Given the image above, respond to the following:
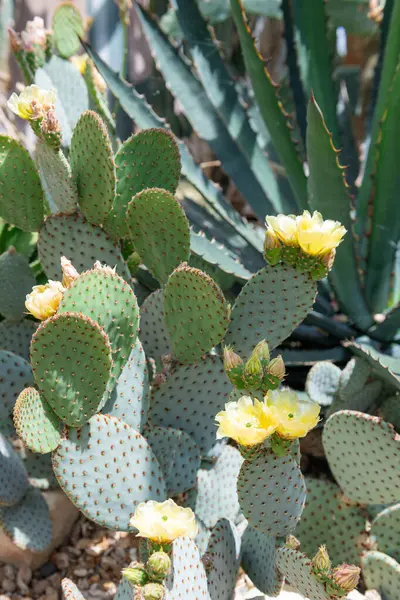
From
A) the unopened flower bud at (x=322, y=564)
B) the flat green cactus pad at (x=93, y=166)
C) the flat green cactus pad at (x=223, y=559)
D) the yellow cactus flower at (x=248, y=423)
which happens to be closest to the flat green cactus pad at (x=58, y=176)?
the flat green cactus pad at (x=93, y=166)

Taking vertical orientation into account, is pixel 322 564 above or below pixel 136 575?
below

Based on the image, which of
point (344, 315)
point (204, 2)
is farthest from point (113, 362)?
point (204, 2)

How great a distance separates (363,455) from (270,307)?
1.23 ft

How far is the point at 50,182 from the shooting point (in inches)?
53.7

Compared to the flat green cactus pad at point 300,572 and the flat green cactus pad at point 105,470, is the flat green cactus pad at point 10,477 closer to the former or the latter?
the flat green cactus pad at point 105,470

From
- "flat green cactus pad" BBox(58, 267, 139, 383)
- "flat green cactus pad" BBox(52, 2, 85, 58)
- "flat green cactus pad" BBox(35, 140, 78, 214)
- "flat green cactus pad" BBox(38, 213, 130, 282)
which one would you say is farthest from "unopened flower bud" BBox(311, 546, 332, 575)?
"flat green cactus pad" BBox(52, 2, 85, 58)

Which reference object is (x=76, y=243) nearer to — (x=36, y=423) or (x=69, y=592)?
(x=36, y=423)

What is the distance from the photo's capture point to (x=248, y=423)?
965mm

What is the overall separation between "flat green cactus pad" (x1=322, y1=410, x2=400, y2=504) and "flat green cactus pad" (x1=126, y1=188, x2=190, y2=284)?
47 centimetres

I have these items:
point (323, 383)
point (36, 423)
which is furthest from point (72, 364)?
point (323, 383)

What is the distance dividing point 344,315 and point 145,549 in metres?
0.95

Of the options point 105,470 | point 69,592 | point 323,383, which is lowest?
point 323,383

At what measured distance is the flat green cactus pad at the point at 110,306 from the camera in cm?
113

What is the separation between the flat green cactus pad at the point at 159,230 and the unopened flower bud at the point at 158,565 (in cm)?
61
